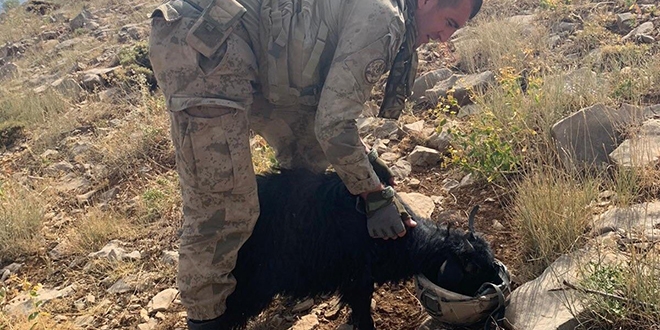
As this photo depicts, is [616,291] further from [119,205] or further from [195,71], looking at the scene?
[119,205]

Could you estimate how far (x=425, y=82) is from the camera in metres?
5.72

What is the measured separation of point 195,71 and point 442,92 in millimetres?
3371

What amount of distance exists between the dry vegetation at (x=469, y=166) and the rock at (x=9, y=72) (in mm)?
2787

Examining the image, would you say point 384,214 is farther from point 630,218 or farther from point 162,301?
point 162,301

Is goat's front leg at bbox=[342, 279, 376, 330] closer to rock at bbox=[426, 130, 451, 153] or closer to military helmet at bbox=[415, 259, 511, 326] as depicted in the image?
military helmet at bbox=[415, 259, 511, 326]

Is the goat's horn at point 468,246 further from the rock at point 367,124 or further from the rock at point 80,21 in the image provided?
the rock at point 80,21

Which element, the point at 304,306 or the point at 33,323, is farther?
the point at 304,306

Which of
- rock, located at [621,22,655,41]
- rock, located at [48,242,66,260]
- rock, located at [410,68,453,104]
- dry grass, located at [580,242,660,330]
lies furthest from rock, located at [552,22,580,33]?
rock, located at [48,242,66,260]

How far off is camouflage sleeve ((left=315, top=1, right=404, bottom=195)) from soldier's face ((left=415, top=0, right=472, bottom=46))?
30cm

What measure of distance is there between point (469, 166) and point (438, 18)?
140cm

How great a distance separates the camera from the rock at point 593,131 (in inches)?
141

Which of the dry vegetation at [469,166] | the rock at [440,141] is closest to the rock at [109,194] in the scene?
the dry vegetation at [469,166]

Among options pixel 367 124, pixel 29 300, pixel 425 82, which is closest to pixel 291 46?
pixel 29 300

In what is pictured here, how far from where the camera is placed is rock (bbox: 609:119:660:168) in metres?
3.13
